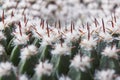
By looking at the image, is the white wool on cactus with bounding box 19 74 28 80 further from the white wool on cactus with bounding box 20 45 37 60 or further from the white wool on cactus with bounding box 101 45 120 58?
the white wool on cactus with bounding box 101 45 120 58

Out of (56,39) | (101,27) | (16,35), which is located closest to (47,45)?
(56,39)

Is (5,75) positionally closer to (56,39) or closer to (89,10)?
(56,39)

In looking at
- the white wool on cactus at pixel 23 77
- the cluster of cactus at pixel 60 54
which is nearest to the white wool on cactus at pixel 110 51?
the cluster of cactus at pixel 60 54

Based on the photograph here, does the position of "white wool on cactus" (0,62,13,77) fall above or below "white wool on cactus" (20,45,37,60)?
below

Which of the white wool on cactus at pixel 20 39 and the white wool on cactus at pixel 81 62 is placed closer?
the white wool on cactus at pixel 81 62

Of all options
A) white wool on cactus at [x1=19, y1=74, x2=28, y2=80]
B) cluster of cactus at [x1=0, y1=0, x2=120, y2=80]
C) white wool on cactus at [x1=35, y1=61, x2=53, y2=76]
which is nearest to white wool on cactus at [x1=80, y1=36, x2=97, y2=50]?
cluster of cactus at [x1=0, y1=0, x2=120, y2=80]

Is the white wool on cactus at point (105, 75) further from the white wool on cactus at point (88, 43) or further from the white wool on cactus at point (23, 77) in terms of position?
the white wool on cactus at point (23, 77)

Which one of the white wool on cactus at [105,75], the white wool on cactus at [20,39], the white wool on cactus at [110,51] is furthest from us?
the white wool on cactus at [20,39]

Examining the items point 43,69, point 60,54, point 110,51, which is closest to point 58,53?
point 60,54
